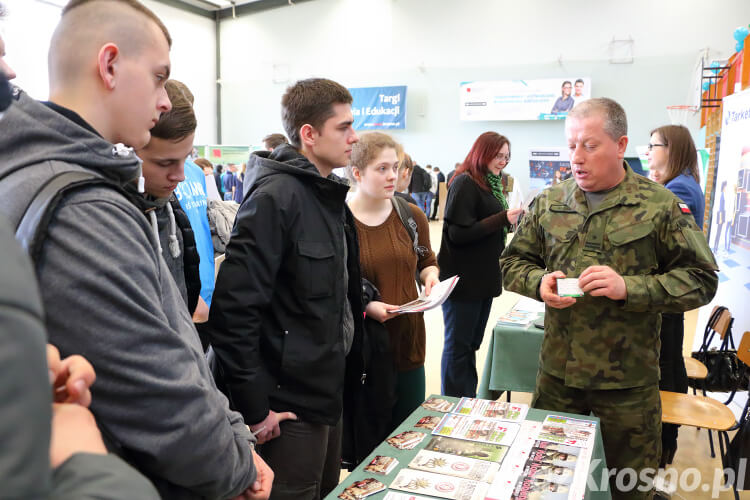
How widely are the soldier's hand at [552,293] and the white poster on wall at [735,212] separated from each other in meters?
2.08

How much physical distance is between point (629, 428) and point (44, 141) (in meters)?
1.98

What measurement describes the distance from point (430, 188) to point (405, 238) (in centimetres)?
1149

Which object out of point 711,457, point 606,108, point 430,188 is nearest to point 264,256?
point 606,108

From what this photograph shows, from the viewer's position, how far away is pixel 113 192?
2.51 ft

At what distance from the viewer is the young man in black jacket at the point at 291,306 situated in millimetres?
1525

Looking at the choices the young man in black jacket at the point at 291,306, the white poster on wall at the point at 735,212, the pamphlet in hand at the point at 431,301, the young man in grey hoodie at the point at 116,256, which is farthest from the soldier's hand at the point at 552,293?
the white poster on wall at the point at 735,212

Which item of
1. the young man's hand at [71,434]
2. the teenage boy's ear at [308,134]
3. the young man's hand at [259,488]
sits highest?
the teenage boy's ear at [308,134]

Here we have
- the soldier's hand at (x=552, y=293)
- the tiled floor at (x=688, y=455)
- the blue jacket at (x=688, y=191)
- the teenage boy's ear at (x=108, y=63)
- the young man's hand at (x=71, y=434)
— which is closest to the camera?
the young man's hand at (x=71, y=434)

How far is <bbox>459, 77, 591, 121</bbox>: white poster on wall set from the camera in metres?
12.8

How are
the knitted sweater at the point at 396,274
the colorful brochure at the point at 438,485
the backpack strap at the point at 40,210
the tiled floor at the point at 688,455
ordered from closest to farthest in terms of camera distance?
the backpack strap at the point at 40,210, the colorful brochure at the point at 438,485, the knitted sweater at the point at 396,274, the tiled floor at the point at 688,455

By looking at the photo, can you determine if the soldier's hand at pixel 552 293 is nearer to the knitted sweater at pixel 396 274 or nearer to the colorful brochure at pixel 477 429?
the colorful brochure at pixel 477 429

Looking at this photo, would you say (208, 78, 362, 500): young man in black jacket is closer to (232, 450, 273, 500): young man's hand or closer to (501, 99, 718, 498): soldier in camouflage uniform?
(232, 450, 273, 500): young man's hand

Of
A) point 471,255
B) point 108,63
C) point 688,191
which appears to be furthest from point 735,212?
point 108,63

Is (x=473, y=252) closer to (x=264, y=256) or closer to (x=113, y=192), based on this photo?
(x=264, y=256)
